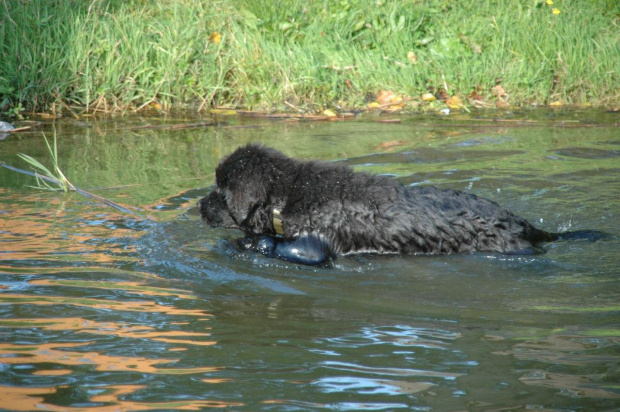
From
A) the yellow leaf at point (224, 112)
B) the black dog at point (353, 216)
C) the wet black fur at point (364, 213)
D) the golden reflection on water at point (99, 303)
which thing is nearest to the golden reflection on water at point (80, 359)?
the golden reflection on water at point (99, 303)

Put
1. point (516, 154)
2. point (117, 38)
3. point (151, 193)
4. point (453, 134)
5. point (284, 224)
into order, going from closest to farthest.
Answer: point (284, 224) → point (151, 193) → point (516, 154) → point (453, 134) → point (117, 38)

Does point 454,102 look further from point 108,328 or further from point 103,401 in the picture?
point 103,401

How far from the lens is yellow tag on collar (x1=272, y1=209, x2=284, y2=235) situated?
549 centimetres

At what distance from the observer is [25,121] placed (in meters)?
9.84

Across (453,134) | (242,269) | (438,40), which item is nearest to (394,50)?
(438,40)

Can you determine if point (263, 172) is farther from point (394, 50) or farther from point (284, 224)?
point (394, 50)

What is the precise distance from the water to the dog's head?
0.69 ft

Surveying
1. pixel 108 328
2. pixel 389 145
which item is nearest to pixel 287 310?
pixel 108 328

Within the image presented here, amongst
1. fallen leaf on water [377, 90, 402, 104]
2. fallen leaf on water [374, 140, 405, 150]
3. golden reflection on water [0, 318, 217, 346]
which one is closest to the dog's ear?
golden reflection on water [0, 318, 217, 346]

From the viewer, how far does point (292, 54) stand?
11.2 m

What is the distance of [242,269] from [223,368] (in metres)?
1.56

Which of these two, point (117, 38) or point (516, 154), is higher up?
point (117, 38)

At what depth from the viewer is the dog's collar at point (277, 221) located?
5488 mm

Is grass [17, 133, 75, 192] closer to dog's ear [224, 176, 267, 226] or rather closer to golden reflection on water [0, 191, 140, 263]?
golden reflection on water [0, 191, 140, 263]
